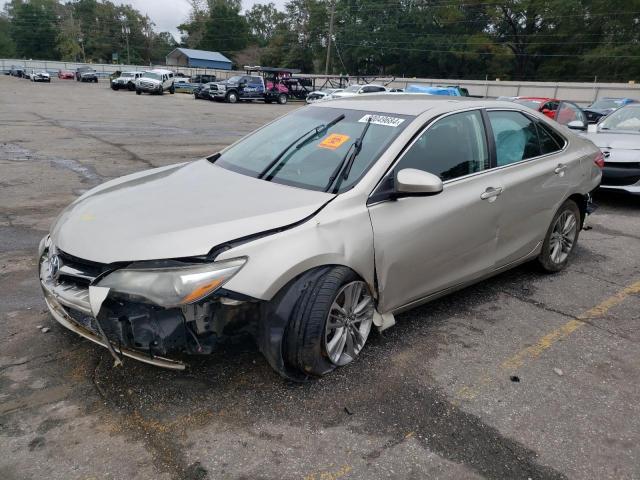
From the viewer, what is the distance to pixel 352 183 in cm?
314

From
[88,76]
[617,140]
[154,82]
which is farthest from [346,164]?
[88,76]

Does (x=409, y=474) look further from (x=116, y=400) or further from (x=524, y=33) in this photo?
(x=524, y=33)

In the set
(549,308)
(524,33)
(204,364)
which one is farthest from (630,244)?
(524,33)

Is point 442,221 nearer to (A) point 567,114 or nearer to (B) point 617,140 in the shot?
(B) point 617,140

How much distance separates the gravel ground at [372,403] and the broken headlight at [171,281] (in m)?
0.41

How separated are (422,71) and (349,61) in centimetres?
1230

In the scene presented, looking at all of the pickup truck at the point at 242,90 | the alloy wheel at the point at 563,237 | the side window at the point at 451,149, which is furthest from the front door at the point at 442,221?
the pickup truck at the point at 242,90

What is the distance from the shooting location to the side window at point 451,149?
3.43m

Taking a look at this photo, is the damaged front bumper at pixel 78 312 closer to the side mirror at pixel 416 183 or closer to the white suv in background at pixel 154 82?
the side mirror at pixel 416 183

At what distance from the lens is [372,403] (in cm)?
284

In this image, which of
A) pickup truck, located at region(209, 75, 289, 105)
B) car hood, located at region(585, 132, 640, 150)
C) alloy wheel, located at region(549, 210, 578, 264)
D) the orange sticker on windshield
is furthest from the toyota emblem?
pickup truck, located at region(209, 75, 289, 105)

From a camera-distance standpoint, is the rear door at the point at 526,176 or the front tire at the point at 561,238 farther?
the front tire at the point at 561,238

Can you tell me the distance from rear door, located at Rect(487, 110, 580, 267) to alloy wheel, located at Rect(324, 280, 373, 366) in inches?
56.4

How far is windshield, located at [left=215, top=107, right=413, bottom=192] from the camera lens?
330 centimetres
